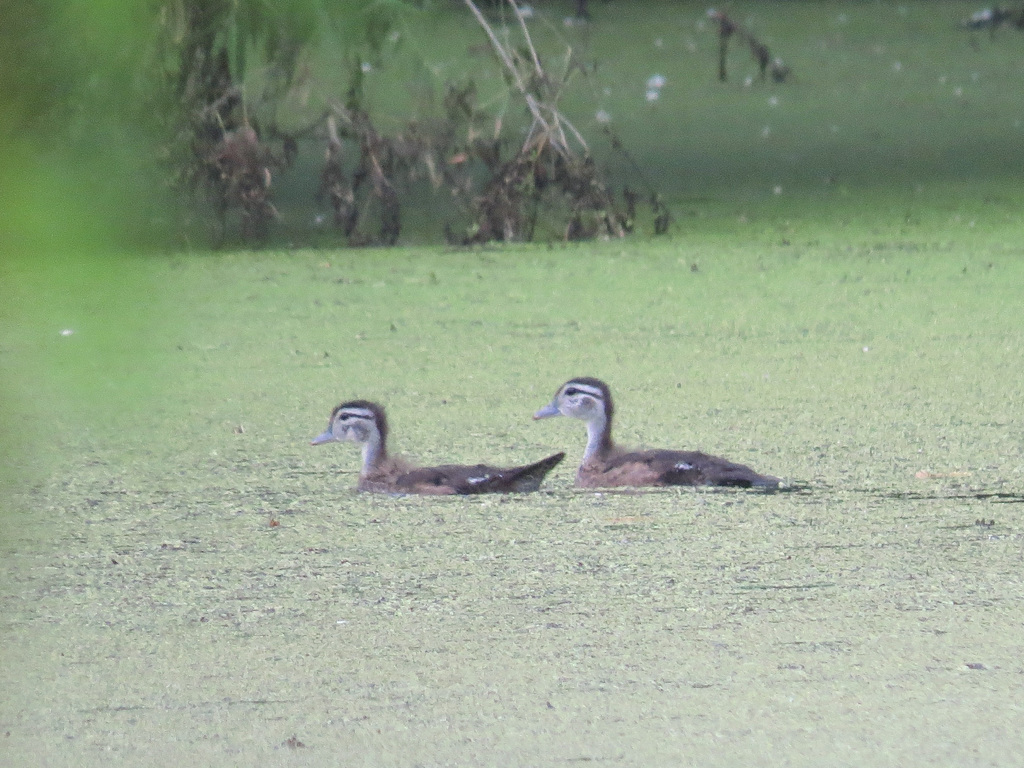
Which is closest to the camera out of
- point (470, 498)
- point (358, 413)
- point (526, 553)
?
point (526, 553)

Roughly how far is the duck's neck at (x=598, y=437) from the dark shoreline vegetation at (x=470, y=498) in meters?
0.07

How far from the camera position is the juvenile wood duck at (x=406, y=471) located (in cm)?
274

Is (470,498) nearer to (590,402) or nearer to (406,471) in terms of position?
(406,471)

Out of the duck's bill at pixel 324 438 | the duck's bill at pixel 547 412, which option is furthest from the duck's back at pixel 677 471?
the duck's bill at pixel 324 438

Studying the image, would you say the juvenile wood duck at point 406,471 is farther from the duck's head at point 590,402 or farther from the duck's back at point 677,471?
the duck's head at point 590,402

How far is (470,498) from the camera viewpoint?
2738 mm

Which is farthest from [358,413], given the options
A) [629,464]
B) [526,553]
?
[526,553]

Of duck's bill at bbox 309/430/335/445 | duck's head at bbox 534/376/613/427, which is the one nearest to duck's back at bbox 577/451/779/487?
duck's head at bbox 534/376/613/427

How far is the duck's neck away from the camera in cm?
297

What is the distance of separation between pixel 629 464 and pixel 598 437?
9.1 inches

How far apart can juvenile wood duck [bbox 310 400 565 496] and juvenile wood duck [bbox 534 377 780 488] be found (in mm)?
76

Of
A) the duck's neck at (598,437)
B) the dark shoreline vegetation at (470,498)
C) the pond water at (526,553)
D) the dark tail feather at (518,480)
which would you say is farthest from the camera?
the duck's neck at (598,437)

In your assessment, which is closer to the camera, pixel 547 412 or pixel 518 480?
pixel 518 480

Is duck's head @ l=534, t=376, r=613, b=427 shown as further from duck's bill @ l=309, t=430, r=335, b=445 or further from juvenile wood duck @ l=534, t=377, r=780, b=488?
duck's bill @ l=309, t=430, r=335, b=445
